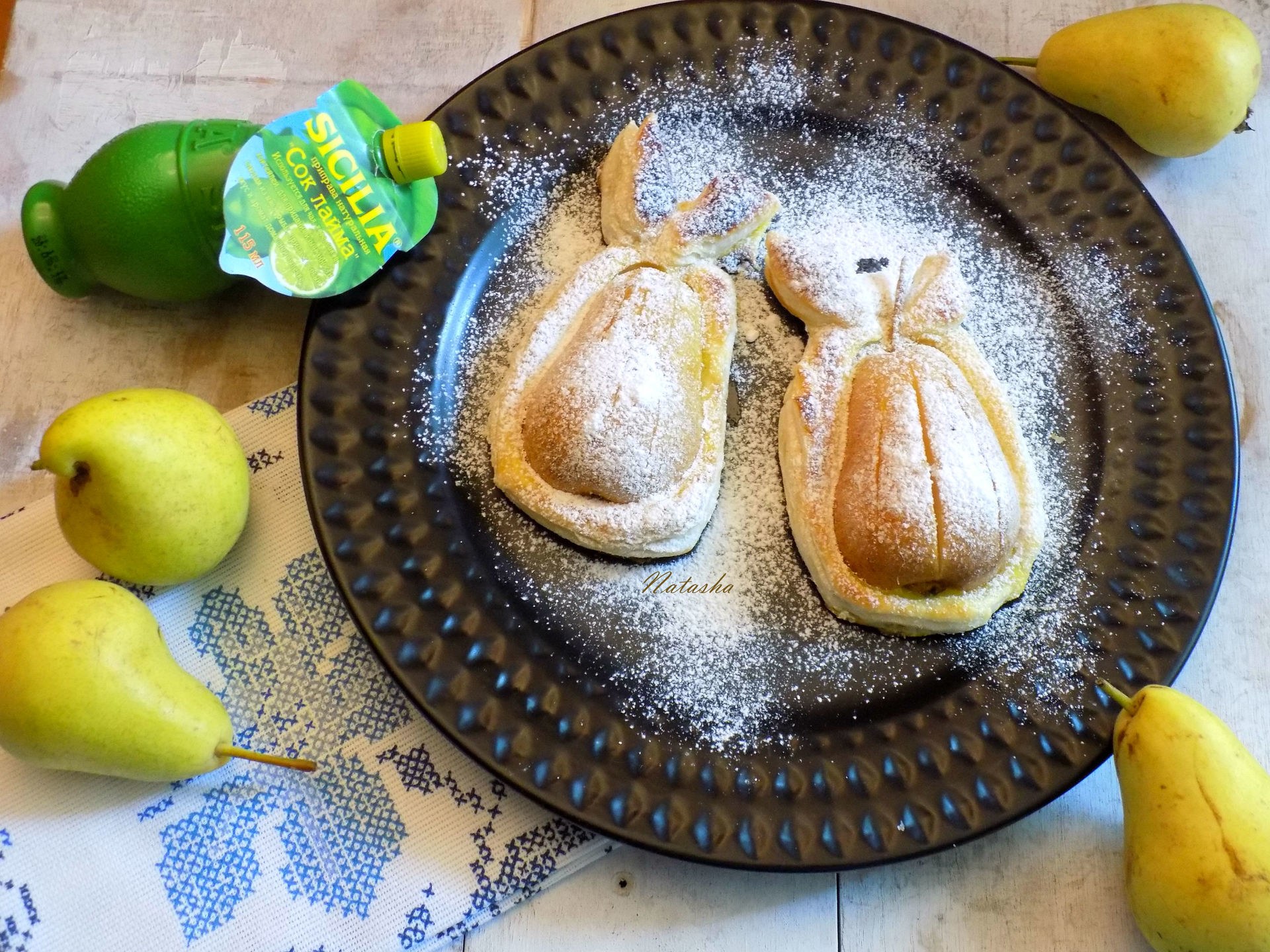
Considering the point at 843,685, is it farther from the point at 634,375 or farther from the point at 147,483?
the point at 147,483

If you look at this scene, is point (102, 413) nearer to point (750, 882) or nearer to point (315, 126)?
point (315, 126)

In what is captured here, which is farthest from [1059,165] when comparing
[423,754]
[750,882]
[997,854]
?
[423,754]

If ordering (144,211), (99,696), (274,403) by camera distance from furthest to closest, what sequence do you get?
(274,403) → (144,211) → (99,696)

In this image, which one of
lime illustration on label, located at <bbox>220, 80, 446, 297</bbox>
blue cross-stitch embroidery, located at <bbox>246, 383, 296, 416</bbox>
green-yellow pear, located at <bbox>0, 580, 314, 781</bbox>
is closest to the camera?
green-yellow pear, located at <bbox>0, 580, 314, 781</bbox>

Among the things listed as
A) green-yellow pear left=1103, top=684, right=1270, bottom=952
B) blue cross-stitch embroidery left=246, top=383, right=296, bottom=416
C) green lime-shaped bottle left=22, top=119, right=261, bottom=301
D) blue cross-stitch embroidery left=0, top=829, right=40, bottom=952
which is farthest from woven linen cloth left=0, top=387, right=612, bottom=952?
green-yellow pear left=1103, top=684, right=1270, bottom=952

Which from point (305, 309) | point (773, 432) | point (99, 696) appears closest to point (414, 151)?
point (305, 309)

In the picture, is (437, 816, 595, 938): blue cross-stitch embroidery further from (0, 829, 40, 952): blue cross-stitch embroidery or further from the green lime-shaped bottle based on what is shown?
the green lime-shaped bottle
